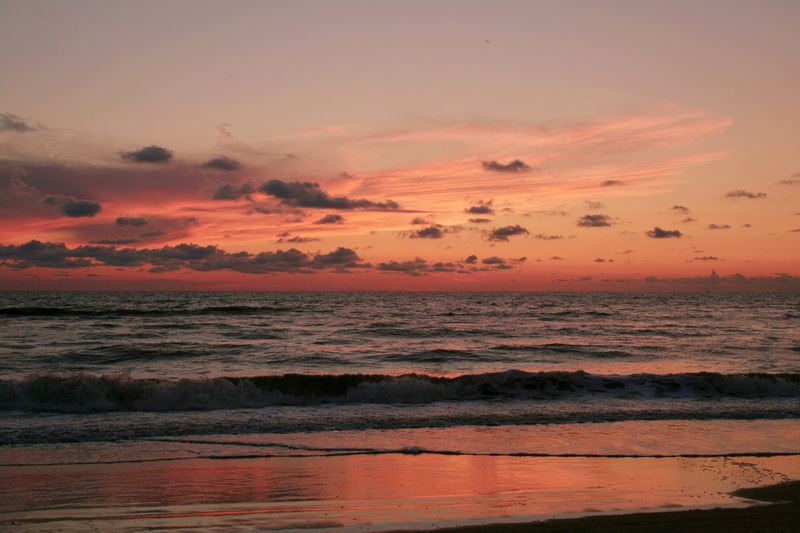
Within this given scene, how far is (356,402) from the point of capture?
2041cm

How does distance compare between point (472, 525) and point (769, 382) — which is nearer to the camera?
point (472, 525)

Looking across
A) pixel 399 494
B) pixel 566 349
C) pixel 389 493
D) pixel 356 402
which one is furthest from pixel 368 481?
pixel 566 349

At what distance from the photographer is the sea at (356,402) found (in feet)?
41.2

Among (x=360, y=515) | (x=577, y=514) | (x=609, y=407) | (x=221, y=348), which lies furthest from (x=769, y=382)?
(x=221, y=348)

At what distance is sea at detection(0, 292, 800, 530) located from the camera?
12.5 metres

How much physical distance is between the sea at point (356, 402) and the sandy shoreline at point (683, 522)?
1.27 m

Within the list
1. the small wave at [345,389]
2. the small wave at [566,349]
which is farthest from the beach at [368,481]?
the small wave at [566,349]

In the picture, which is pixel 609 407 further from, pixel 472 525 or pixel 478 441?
pixel 472 525

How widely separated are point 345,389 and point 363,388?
60cm

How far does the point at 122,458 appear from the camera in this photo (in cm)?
1211

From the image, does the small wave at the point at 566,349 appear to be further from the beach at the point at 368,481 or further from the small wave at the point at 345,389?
the beach at the point at 368,481

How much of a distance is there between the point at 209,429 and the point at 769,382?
19137mm

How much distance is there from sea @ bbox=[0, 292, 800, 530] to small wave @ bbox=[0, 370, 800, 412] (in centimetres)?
6

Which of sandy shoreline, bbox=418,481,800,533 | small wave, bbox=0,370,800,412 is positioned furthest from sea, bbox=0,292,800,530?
sandy shoreline, bbox=418,481,800,533
